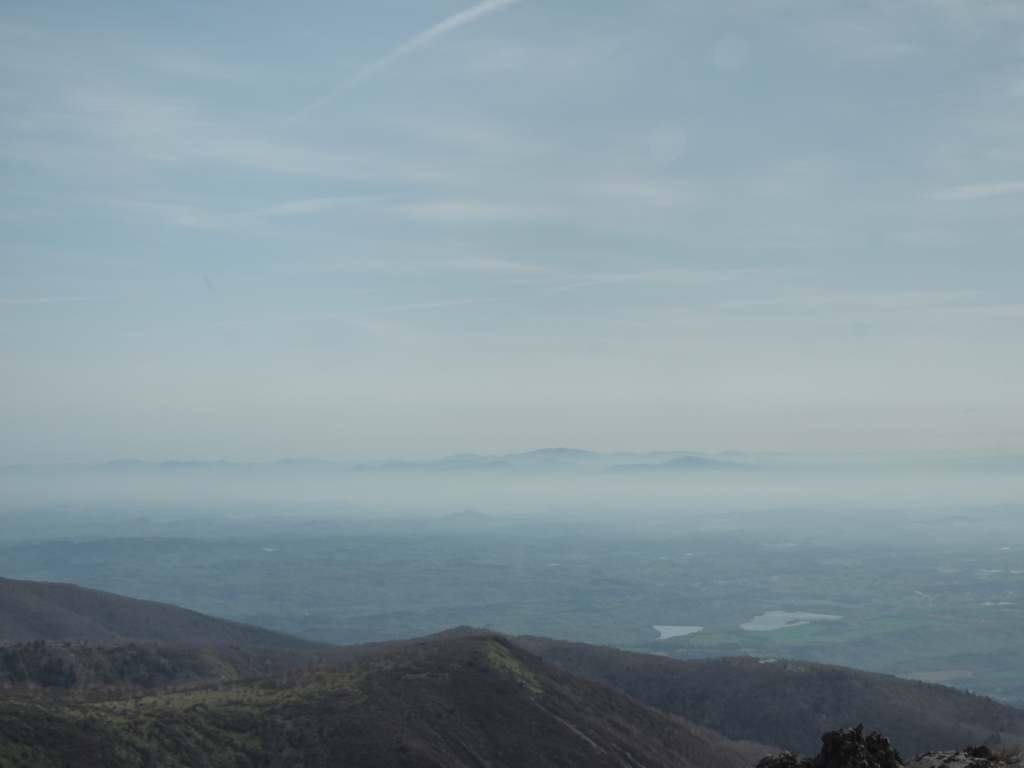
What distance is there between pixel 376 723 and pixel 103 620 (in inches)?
3901

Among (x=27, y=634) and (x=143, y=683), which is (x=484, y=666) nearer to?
(x=143, y=683)

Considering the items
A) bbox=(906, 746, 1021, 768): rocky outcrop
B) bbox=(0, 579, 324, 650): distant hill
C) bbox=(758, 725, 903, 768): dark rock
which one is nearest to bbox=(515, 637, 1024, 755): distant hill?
bbox=(0, 579, 324, 650): distant hill

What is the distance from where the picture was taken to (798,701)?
93938 mm

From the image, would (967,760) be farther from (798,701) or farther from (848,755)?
(798,701)

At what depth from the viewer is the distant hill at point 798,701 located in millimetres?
85625

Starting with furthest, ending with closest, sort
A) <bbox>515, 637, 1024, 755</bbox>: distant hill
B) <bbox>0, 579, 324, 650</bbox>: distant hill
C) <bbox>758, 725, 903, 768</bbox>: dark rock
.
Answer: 1. <bbox>0, 579, 324, 650</bbox>: distant hill
2. <bbox>515, 637, 1024, 755</bbox>: distant hill
3. <bbox>758, 725, 903, 768</bbox>: dark rock

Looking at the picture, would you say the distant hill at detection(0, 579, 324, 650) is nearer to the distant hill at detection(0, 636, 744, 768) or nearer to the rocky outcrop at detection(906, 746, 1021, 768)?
the distant hill at detection(0, 636, 744, 768)

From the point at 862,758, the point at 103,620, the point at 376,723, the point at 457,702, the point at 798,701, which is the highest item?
the point at 862,758

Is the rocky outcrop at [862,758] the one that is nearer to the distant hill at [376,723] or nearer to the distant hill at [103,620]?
the distant hill at [376,723]

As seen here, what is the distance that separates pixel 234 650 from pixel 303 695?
1765 inches

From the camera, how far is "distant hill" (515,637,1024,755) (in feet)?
281

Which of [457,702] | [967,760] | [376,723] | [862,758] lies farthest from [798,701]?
[862,758]

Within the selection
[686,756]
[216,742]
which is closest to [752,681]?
[686,756]

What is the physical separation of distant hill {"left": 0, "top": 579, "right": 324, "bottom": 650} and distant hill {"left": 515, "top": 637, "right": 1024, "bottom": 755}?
167 ft
